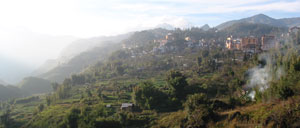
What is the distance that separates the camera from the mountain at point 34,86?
160ft

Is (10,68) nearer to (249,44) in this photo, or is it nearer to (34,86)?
(34,86)

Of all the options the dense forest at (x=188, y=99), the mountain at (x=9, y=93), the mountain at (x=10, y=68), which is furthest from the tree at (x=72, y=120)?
the mountain at (x=10, y=68)

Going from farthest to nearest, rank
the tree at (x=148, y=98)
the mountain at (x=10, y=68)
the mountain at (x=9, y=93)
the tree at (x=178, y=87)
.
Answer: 1. the mountain at (x=10, y=68)
2. the mountain at (x=9, y=93)
3. the tree at (x=178, y=87)
4. the tree at (x=148, y=98)

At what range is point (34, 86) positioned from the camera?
1984 inches

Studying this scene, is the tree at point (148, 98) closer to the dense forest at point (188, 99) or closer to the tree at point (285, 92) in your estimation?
the dense forest at point (188, 99)

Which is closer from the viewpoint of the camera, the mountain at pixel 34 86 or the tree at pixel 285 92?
the tree at pixel 285 92

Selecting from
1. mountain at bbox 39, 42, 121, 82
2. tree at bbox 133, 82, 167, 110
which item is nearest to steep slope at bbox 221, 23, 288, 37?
mountain at bbox 39, 42, 121, 82

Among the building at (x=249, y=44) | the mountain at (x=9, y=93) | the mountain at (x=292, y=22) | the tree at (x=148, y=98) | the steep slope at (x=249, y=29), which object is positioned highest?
the mountain at (x=292, y=22)

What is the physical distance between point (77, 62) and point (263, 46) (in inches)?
2612

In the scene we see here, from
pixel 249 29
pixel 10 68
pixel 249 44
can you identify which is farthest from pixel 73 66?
pixel 10 68

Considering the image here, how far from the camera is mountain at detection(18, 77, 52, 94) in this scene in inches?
1925

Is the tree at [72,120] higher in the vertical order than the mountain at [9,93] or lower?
higher

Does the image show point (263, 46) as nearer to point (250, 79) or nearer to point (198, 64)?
point (198, 64)

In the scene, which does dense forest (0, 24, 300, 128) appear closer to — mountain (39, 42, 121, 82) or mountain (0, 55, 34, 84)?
mountain (39, 42, 121, 82)
